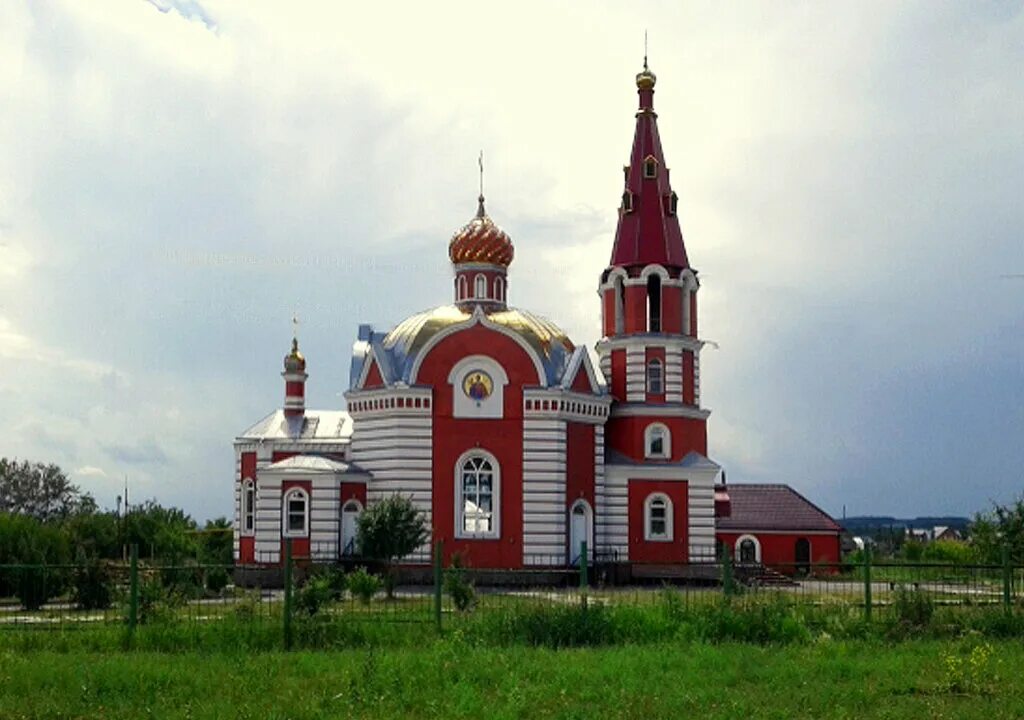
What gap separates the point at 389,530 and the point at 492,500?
412 centimetres

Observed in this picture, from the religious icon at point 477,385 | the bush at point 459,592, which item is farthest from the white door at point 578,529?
→ the bush at point 459,592

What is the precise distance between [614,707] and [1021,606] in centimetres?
1046

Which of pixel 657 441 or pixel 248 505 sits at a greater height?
pixel 657 441

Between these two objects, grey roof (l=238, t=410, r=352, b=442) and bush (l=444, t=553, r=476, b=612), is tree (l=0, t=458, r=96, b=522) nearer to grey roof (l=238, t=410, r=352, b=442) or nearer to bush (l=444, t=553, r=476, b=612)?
grey roof (l=238, t=410, r=352, b=442)

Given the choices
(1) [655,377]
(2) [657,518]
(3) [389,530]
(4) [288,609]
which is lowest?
(4) [288,609]

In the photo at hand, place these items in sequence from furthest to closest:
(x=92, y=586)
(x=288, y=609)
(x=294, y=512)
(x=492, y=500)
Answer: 1. (x=492, y=500)
2. (x=294, y=512)
3. (x=92, y=586)
4. (x=288, y=609)

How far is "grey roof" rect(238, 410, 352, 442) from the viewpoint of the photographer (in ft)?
136

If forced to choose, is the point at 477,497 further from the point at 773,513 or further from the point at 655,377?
the point at 773,513

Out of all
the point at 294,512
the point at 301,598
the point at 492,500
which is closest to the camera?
the point at 301,598

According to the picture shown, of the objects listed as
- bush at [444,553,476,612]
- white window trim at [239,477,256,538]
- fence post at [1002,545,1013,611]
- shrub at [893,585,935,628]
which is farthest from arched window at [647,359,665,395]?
shrub at [893,585,935,628]

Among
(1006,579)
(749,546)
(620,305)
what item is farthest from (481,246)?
(1006,579)

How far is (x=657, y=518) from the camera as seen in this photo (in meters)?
38.4

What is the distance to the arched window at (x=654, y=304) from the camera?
39.5 m

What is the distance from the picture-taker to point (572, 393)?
3653 cm
